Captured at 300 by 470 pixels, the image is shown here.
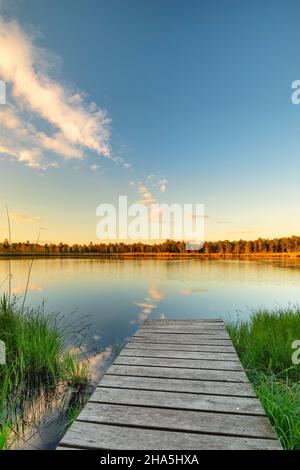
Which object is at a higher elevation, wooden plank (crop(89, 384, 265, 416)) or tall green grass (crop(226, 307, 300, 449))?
wooden plank (crop(89, 384, 265, 416))

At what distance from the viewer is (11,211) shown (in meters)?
3.74

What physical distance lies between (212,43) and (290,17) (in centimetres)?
397

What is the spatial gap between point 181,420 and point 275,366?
2628 millimetres

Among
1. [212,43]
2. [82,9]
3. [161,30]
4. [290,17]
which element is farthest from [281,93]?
[82,9]

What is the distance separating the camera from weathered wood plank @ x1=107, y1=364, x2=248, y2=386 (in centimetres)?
245

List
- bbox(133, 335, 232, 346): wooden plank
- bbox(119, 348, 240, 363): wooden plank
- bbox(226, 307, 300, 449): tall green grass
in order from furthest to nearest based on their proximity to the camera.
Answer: bbox(133, 335, 232, 346): wooden plank
bbox(119, 348, 240, 363): wooden plank
bbox(226, 307, 300, 449): tall green grass

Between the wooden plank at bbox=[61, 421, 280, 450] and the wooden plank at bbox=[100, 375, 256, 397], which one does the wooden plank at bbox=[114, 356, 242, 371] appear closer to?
the wooden plank at bbox=[100, 375, 256, 397]

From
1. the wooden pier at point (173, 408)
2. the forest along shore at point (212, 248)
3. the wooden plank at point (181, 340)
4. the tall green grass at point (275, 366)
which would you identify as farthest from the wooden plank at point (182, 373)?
the forest along shore at point (212, 248)

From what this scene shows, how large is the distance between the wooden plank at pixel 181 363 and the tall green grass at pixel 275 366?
0.80 ft

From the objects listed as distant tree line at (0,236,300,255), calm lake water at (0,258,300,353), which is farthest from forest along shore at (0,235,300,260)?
calm lake water at (0,258,300,353)

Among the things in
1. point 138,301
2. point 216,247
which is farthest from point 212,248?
point 138,301

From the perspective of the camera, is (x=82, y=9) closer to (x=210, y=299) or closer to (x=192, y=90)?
(x=192, y=90)

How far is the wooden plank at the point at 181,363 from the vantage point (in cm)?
272

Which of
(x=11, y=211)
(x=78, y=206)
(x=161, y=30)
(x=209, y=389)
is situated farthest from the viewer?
(x=78, y=206)
